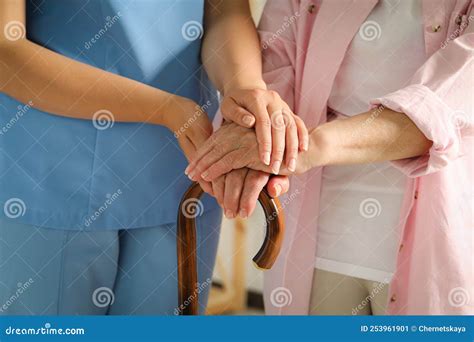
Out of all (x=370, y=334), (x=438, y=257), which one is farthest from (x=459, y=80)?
(x=370, y=334)

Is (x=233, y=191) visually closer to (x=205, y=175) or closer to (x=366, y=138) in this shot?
(x=205, y=175)

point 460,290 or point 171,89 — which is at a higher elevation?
point 171,89

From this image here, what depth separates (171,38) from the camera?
1.02 m

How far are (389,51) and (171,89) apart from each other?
321 mm

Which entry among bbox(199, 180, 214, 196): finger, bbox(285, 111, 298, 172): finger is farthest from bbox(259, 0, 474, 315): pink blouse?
bbox(199, 180, 214, 196): finger

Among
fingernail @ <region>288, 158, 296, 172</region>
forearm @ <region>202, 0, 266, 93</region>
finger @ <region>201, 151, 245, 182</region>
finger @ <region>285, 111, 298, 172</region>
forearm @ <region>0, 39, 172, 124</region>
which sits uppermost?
forearm @ <region>202, 0, 266, 93</region>

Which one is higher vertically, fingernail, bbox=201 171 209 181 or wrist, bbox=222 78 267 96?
wrist, bbox=222 78 267 96

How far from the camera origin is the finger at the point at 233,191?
0.89m

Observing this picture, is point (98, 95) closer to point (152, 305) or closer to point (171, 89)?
point (171, 89)

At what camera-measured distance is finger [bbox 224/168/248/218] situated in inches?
35.1

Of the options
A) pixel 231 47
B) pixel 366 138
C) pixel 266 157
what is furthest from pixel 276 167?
pixel 231 47

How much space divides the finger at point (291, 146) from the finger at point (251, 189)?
0.03 m

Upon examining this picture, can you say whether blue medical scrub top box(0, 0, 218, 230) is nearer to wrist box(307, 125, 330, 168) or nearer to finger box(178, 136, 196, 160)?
finger box(178, 136, 196, 160)

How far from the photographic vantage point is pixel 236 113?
3.04ft
